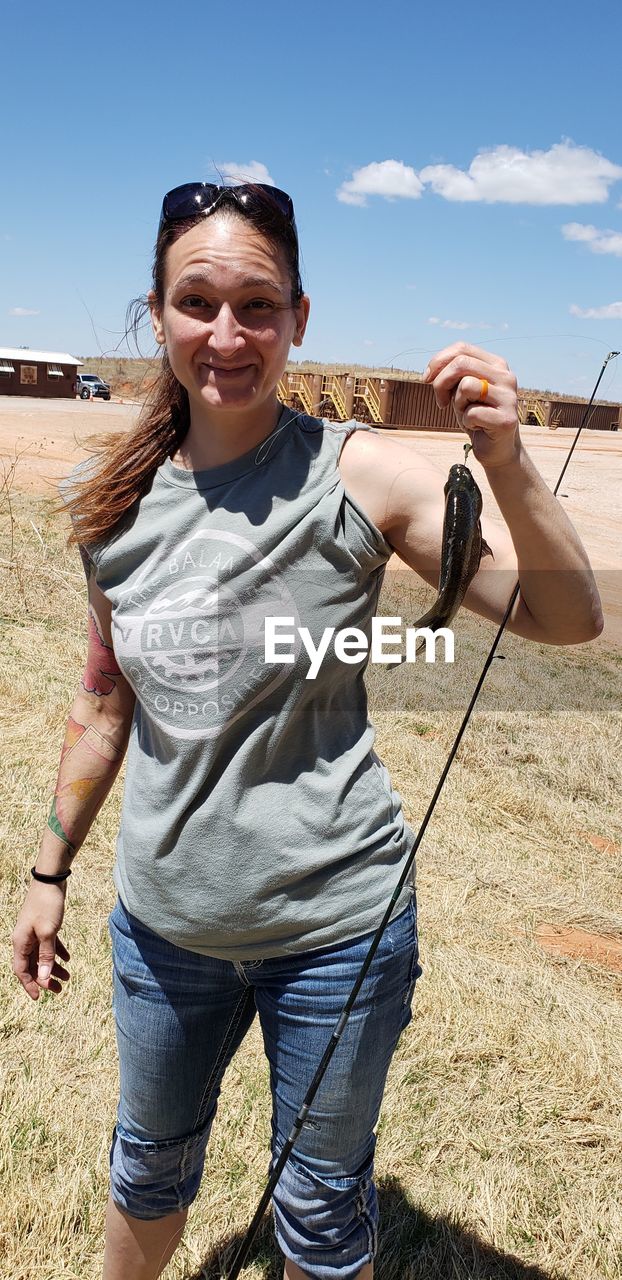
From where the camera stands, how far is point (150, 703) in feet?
5.06

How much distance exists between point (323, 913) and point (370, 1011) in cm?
18

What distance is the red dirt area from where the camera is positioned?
381cm

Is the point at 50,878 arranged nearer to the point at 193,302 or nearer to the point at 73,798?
the point at 73,798

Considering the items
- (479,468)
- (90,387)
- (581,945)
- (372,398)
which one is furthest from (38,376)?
(581,945)

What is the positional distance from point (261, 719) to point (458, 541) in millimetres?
414

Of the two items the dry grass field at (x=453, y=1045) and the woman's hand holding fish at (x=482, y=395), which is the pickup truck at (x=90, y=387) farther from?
the woman's hand holding fish at (x=482, y=395)

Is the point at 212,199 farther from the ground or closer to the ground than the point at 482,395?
farther from the ground

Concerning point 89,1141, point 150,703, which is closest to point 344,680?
point 150,703

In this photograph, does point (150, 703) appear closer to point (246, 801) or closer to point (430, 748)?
point (246, 801)

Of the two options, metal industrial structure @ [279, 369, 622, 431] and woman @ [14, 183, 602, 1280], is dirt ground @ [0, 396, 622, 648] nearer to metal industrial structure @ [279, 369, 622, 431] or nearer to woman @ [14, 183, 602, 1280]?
metal industrial structure @ [279, 369, 622, 431]

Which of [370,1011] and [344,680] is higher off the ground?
[344,680]

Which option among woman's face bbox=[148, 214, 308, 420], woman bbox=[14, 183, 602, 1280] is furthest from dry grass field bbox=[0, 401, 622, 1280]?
woman's face bbox=[148, 214, 308, 420]

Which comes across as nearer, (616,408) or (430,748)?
(430,748)

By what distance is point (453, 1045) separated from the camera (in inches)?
127
